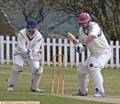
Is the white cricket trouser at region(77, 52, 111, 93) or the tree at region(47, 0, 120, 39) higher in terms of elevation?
the tree at region(47, 0, 120, 39)

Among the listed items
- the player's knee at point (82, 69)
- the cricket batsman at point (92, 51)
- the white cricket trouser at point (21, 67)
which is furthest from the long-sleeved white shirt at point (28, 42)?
the player's knee at point (82, 69)

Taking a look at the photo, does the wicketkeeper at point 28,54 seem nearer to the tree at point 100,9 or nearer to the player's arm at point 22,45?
the player's arm at point 22,45

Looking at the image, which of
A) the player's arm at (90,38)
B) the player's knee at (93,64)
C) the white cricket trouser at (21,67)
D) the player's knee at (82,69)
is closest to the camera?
the player's arm at (90,38)

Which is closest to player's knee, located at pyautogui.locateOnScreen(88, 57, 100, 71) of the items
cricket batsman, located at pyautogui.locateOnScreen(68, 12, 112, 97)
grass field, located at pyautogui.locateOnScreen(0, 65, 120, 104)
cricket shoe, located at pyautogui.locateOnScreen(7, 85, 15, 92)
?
cricket batsman, located at pyautogui.locateOnScreen(68, 12, 112, 97)

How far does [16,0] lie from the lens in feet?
113

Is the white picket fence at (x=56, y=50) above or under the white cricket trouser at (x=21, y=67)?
above

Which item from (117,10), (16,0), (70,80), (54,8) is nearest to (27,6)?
(16,0)

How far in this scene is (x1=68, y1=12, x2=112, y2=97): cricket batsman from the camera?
14250mm

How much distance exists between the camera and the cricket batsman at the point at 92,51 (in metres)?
14.2

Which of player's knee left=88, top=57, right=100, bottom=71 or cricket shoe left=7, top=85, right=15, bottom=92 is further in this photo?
cricket shoe left=7, top=85, right=15, bottom=92

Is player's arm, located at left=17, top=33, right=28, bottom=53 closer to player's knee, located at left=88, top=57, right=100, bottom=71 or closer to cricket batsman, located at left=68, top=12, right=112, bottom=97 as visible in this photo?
cricket batsman, located at left=68, top=12, right=112, bottom=97

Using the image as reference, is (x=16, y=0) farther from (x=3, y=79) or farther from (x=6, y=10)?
(x=3, y=79)

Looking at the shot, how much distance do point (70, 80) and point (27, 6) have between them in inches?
610

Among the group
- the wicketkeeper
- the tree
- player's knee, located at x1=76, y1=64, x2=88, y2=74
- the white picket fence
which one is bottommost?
player's knee, located at x1=76, y1=64, x2=88, y2=74
